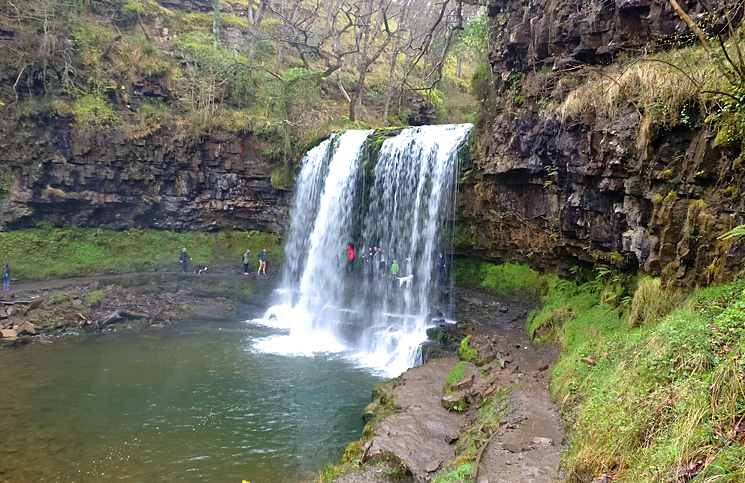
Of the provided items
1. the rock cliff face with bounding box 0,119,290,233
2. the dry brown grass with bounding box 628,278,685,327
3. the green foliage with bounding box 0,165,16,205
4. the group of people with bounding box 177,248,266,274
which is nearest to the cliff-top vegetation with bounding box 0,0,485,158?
the rock cliff face with bounding box 0,119,290,233

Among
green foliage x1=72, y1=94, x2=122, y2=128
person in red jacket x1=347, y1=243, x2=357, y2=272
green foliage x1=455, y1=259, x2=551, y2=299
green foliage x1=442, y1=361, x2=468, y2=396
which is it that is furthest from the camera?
green foliage x1=72, y1=94, x2=122, y2=128

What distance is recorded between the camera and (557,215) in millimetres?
12492

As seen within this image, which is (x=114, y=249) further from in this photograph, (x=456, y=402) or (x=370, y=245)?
(x=456, y=402)

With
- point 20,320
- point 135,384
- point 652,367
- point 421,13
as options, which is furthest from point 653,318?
point 421,13

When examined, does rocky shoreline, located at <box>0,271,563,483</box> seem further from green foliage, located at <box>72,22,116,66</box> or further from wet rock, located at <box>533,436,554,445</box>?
green foliage, located at <box>72,22,116,66</box>

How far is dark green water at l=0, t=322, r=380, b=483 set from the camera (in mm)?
8328

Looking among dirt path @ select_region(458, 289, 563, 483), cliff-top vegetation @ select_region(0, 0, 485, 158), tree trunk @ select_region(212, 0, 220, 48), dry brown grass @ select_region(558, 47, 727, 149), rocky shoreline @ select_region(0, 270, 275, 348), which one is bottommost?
rocky shoreline @ select_region(0, 270, 275, 348)

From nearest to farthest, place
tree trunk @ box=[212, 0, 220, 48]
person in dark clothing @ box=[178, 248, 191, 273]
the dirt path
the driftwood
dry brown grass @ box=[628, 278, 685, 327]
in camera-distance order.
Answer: the dirt path, dry brown grass @ box=[628, 278, 685, 327], the driftwood, person in dark clothing @ box=[178, 248, 191, 273], tree trunk @ box=[212, 0, 220, 48]

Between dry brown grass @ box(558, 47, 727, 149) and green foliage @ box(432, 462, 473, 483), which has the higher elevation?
dry brown grass @ box(558, 47, 727, 149)

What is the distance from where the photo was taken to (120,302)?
18.7 metres

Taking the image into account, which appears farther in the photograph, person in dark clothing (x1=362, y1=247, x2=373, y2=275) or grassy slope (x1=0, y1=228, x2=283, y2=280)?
grassy slope (x1=0, y1=228, x2=283, y2=280)

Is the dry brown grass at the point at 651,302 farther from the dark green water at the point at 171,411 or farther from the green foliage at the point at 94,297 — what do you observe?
the green foliage at the point at 94,297

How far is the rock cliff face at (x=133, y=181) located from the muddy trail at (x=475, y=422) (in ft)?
47.2

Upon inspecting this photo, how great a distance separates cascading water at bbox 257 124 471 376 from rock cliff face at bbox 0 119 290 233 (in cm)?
373
